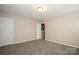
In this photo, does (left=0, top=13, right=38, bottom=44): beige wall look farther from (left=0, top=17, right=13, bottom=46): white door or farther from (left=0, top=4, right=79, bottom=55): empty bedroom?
(left=0, top=17, right=13, bottom=46): white door

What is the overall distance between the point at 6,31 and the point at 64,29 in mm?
2129

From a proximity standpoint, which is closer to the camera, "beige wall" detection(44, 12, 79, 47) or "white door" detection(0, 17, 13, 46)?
"white door" detection(0, 17, 13, 46)

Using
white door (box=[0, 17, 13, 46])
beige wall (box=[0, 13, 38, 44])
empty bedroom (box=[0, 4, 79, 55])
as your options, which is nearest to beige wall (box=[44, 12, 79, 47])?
empty bedroom (box=[0, 4, 79, 55])

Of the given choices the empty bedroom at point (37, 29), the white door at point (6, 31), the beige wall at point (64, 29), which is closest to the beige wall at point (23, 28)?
the empty bedroom at point (37, 29)

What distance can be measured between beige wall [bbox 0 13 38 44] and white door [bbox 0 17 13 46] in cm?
14

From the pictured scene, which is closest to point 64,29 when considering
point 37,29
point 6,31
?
point 37,29

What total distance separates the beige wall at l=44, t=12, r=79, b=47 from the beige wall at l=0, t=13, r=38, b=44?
0.55 m

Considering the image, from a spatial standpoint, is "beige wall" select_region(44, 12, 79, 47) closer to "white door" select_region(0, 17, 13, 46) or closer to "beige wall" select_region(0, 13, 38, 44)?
"beige wall" select_region(0, 13, 38, 44)

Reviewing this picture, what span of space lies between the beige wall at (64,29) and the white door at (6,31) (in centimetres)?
127

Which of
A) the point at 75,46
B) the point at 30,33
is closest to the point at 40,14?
the point at 30,33

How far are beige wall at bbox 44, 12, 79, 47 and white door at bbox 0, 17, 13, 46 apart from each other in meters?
1.27

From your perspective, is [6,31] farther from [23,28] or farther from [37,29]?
[37,29]

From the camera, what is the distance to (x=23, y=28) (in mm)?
2449

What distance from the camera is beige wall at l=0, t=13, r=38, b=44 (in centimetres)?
233
